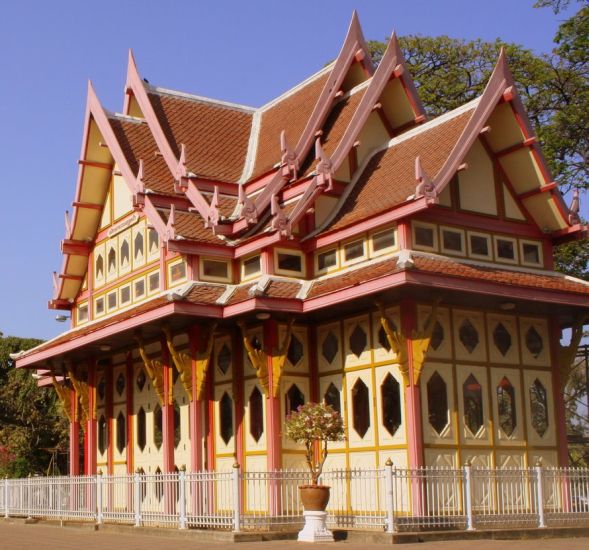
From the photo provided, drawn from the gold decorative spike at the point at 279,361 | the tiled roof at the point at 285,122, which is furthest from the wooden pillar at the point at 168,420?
the tiled roof at the point at 285,122

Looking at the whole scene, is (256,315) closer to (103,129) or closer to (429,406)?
(429,406)

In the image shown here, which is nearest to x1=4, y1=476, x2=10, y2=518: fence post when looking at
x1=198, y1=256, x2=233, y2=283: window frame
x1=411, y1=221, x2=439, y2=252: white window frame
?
x1=198, y1=256, x2=233, y2=283: window frame

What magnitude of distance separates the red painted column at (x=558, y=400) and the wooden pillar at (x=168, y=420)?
8583 millimetres

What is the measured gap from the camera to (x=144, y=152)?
26031mm

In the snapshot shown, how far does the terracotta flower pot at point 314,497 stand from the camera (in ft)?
58.6

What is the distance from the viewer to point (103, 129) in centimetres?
2627

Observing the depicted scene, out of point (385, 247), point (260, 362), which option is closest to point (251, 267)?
point (260, 362)

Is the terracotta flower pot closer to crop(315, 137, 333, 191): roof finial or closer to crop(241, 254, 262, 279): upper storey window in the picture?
crop(241, 254, 262, 279): upper storey window

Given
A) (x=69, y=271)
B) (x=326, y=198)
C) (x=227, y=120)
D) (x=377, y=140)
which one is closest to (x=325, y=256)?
(x=326, y=198)

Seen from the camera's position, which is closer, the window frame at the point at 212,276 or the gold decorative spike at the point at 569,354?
the gold decorative spike at the point at 569,354

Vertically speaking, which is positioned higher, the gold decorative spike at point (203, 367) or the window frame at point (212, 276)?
the window frame at point (212, 276)

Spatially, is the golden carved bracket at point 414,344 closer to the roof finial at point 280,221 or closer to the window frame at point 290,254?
the roof finial at point 280,221

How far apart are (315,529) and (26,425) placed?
27.3 metres

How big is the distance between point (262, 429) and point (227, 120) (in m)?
10.3
